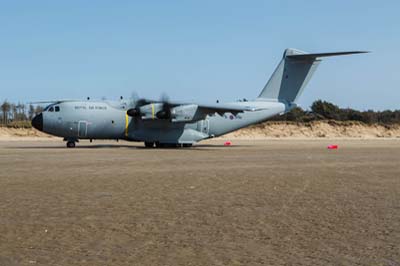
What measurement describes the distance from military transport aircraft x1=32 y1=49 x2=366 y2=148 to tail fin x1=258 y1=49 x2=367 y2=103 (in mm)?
72

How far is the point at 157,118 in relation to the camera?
3553cm

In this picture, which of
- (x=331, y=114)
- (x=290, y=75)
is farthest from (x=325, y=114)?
(x=290, y=75)

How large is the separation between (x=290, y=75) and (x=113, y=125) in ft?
43.8

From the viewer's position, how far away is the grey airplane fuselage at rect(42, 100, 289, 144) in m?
34.4

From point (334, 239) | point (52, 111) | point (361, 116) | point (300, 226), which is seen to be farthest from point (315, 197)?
point (361, 116)

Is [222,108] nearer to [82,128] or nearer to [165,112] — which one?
[165,112]

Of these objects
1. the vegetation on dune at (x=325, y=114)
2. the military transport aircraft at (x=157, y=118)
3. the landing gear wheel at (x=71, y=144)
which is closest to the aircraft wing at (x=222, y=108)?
the military transport aircraft at (x=157, y=118)

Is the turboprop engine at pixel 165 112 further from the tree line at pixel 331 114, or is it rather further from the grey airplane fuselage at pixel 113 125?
the tree line at pixel 331 114

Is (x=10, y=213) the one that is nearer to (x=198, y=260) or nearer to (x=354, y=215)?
(x=198, y=260)

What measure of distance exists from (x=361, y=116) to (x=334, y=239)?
95509mm

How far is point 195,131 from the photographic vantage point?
123 ft

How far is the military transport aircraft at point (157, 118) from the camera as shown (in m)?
34.5

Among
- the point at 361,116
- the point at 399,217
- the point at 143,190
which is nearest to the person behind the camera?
the point at 399,217

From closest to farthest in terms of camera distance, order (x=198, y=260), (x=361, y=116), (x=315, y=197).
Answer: (x=198, y=260) → (x=315, y=197) → (x=361, y=116)
